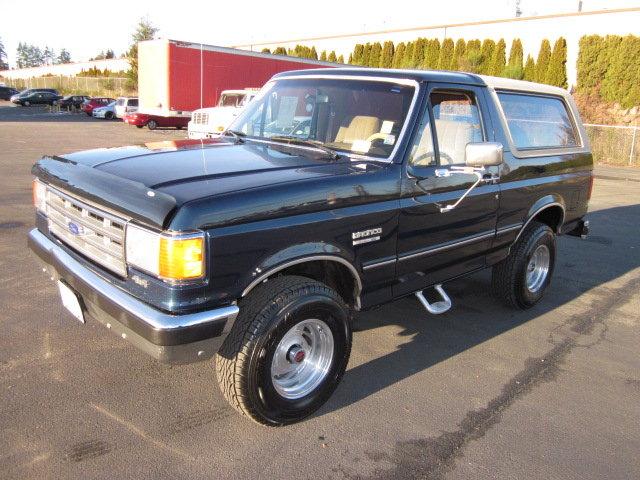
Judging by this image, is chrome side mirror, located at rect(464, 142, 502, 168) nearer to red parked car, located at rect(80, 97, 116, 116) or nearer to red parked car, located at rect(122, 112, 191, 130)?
red parked car, located at rect(122, 112, 191, 130)

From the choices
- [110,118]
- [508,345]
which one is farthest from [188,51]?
[508,345]

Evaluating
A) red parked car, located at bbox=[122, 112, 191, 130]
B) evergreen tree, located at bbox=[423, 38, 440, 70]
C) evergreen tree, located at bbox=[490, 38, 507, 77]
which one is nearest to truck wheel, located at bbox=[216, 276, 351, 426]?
red parked car, located at bbox=[122, 112, 191, 130]

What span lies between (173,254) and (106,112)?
119 feet

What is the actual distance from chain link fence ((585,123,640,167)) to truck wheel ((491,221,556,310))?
60.0 feet

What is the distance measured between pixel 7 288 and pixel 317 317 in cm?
334

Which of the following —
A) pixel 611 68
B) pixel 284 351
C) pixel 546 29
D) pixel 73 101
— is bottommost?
pixel 284 351

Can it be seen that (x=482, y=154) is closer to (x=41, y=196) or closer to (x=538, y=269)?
(x=538, y=269)

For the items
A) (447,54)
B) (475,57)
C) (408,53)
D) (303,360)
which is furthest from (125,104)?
(303,360)

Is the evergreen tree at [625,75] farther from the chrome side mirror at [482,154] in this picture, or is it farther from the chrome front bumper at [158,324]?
the chrome front bumper at [158,324]

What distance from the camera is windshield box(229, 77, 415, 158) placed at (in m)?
3.83

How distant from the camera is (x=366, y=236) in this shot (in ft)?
11.2

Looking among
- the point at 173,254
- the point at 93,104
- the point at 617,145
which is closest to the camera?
the point at 173,254

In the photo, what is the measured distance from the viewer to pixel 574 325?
5.07 metres

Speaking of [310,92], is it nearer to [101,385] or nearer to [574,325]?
[101,385]
